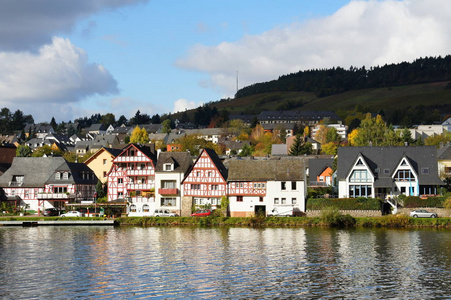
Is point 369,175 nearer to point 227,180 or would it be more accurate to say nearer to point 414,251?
point 227,180

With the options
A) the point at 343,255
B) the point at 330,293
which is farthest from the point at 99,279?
the point at 343,255

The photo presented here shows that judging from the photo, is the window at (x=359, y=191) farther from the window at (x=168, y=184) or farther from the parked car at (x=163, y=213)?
the window at (x=168, y=184)

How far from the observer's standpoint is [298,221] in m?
74.0

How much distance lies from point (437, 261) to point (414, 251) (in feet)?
15.6

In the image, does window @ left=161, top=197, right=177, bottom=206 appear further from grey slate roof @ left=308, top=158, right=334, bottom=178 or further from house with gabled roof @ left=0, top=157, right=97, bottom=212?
grey slate roof @ left=308, top=158, right=334, bottom=178

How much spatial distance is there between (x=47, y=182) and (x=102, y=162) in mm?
12615

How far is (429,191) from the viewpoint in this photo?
274 feet

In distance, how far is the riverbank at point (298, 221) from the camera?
2803 inches

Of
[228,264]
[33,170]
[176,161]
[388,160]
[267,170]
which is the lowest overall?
[228,264]

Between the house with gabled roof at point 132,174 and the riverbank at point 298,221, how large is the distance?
1071 centimetres

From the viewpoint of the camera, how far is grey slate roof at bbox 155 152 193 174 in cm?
8688

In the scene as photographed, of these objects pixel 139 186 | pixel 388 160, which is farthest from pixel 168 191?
pixel 388 160

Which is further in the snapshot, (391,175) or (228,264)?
(391,175)

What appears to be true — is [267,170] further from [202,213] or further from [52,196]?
[52,196]
